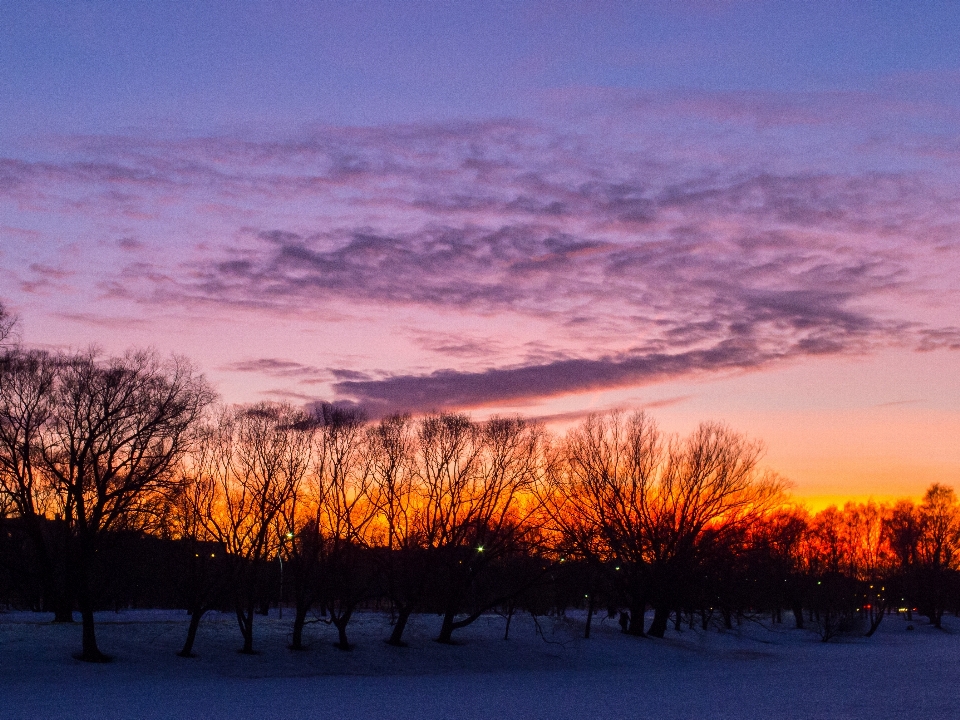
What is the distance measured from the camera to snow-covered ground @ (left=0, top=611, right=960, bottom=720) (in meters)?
31.5

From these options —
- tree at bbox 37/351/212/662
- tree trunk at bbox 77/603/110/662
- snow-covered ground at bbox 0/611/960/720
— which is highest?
tree at bbox 37/351/212/662

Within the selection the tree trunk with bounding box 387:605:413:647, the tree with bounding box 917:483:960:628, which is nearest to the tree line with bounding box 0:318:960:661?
the tree trunk with bounding box 387:605:413:647

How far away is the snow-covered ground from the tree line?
6.52 ft

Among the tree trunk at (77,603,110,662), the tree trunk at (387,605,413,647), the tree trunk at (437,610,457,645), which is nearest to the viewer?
the tree trunk at (77,603,110,662)

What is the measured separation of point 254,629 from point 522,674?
15308mm

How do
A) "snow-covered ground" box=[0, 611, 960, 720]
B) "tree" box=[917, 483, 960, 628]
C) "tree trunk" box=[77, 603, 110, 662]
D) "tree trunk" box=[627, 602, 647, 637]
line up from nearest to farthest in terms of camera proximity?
"snow-covered ground" box=[0, 611, 960, 720] < "tree trunk" box=[77, 603, 110, 662] < "tree trunk" box=[627, 602, 647, 637] < "tree" box=[917, 483, 960, 628]

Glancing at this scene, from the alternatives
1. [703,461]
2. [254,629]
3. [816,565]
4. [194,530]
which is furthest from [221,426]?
[816,565]

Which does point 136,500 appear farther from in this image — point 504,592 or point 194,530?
point 504,592

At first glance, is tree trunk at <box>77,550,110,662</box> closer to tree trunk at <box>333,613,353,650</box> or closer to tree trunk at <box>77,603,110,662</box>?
tree trunk at <box>77,603,110,662</box>

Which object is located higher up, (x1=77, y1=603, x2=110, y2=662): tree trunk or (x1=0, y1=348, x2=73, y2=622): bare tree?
(x1=0, y1=348, x2=73, y2=622): bare tree

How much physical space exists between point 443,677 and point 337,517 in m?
9.77

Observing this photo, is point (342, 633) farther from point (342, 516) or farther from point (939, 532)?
point (939, 532)

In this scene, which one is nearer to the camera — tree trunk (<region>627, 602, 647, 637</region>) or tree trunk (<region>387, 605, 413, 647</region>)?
tree trunk (<region>387, 605, 413, 647</region>)

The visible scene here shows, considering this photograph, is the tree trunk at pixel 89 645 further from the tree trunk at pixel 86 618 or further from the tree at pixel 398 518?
the tree at pixel 398 518
